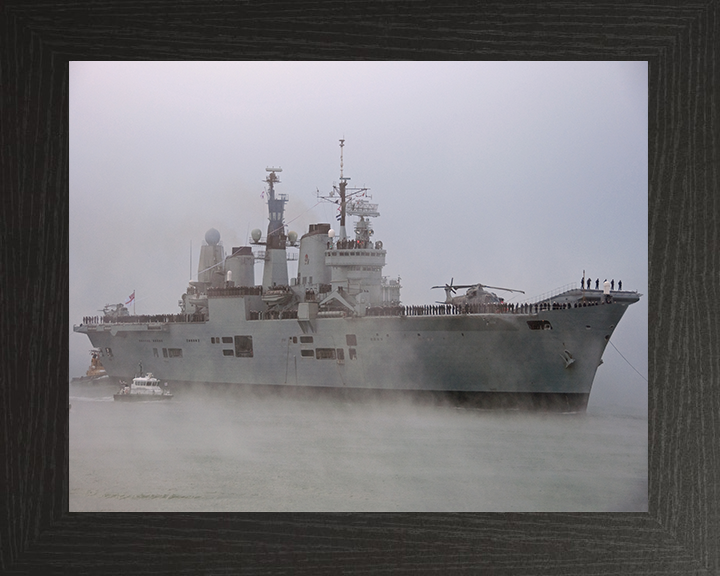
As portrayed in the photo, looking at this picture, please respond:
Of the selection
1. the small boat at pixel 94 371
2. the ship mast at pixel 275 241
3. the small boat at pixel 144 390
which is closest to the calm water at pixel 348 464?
the small boat at pixel 94 371

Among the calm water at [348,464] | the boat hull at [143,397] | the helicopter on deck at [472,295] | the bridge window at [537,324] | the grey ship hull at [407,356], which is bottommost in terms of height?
the calm water at [348,464]

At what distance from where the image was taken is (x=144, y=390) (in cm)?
653

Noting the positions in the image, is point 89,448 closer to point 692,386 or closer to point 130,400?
point 130,400

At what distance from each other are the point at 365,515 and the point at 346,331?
13.4ft

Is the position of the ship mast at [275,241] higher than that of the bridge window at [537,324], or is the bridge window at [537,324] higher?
the ship mast at [275,241]

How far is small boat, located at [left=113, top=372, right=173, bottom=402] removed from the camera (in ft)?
20.5

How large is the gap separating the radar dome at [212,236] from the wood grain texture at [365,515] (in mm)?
1498

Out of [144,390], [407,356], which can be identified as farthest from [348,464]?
[407,356]

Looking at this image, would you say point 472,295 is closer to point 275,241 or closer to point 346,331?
point 275,241

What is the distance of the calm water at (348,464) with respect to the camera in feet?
15.4

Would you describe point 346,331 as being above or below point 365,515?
above

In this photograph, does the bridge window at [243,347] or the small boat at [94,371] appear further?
the bridge window at [243,347]

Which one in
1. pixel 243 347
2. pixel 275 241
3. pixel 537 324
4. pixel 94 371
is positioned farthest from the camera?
pixel 243 347

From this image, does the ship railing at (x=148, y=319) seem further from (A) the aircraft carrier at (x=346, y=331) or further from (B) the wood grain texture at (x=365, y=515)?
(B) the wood grain texture at (x=365, y=515)
